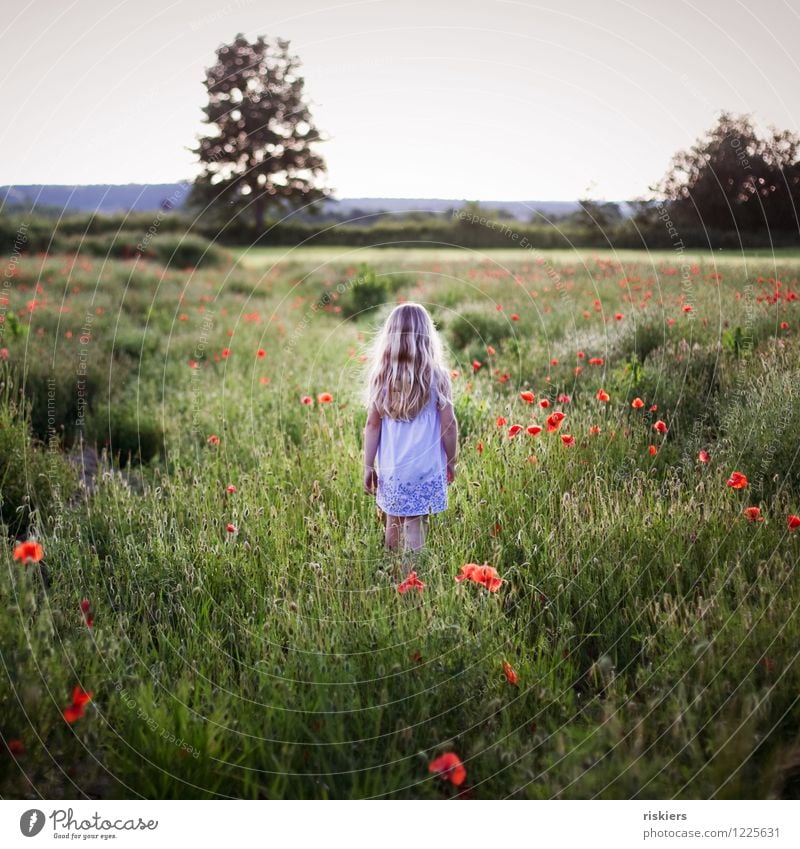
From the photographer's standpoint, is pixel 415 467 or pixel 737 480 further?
pixel 415 467

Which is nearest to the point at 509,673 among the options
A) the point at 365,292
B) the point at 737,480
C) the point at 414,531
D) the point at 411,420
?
the point at 414,531

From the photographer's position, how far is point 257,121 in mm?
4703

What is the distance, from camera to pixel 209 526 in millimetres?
3375

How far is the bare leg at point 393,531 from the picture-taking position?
348 centimetres

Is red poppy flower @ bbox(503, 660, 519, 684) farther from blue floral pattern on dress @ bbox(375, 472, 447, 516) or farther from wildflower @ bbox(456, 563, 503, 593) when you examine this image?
blue floral pattern on dress @ bbox(375, 472, 447, 516)

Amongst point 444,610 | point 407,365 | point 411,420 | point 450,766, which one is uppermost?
point 407,365

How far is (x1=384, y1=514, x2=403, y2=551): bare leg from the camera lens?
11.4 feet

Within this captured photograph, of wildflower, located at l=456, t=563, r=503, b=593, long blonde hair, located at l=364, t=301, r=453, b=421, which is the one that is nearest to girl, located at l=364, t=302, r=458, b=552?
long blonde hair, located at l=364, t=301, r=453, b=421

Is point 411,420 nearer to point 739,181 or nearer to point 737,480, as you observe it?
point 737,480

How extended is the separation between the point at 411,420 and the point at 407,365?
11.8 inches

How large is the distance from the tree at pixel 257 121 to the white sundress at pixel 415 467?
201cm

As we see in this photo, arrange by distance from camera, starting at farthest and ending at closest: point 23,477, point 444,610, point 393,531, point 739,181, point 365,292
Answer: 1. point 365,292
2. point 739,181
3. point 23,477
4. point 393,531
5. point 444,610

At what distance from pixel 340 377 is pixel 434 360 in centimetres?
268

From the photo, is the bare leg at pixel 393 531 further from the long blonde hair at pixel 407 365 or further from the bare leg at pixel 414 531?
the long blonde hair at pixel 407 365
